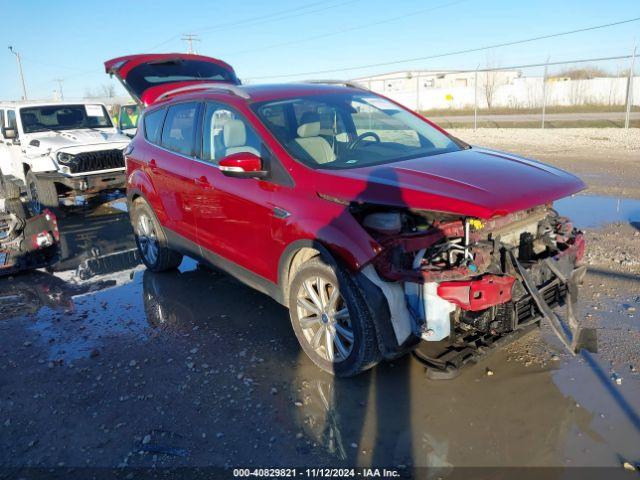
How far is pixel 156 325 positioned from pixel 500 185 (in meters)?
3.28

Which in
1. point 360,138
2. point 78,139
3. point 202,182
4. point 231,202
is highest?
point 360,138

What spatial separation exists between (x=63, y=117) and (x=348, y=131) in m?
8.99

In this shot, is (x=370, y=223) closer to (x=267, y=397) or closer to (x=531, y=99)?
(x=267, y=397)

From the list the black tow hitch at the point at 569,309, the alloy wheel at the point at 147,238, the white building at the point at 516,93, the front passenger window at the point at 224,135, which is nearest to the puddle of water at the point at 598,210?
the black tow hitch at the point at 569,309

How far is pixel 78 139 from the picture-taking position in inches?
403

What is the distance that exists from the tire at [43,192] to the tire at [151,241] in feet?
13.6

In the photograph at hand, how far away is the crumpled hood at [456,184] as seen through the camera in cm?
312

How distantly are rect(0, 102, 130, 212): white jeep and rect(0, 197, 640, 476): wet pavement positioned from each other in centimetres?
516

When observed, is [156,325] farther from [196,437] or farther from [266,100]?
[266,100]

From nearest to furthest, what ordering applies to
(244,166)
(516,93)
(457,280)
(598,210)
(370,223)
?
(457,280) < (370,223) < (244,166) < (598,210) < (516,93)

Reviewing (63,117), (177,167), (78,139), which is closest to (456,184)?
(177,167)

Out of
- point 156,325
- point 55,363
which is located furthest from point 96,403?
point 156,325

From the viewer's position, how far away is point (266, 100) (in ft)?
14.7

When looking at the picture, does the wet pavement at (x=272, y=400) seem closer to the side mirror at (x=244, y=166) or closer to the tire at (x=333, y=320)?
the tire at (x=333, y=320)
